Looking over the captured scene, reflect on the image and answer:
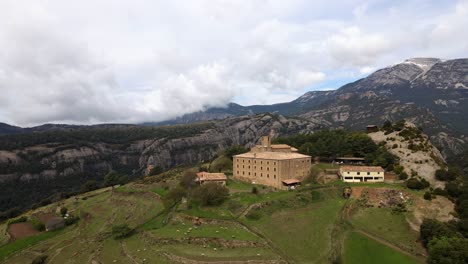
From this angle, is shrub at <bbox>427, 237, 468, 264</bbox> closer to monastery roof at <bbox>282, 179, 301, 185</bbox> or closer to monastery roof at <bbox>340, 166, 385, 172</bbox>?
monastery roof at <bbox>340, 166, 385, 172</bbox>

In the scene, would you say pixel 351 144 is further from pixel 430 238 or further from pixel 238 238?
pixel 238 238

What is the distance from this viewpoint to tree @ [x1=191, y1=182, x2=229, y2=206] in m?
73.2

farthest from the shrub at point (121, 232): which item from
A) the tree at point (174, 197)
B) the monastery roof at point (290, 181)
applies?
the monastery roof at point (290, 181)

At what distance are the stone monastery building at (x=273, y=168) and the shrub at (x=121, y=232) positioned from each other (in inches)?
1279

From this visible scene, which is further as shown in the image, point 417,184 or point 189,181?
point 189,181

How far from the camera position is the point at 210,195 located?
7325 centimetres

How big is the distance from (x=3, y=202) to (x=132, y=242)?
144 meters

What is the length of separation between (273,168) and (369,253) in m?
30.9

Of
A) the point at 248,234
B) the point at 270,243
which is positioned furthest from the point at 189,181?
the point at 270,243

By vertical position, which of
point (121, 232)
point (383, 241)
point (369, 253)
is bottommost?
point (369, 253)

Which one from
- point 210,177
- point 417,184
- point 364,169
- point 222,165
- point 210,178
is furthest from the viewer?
→ point 222,165

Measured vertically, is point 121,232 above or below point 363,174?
below

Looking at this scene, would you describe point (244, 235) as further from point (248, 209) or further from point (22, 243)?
point (22, 243)

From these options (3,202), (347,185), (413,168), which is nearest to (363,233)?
(347,185)
